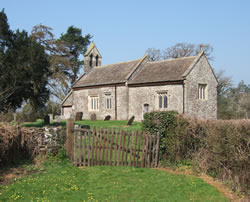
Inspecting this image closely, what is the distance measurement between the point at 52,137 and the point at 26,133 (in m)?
1.03

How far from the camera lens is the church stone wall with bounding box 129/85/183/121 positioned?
85.1 ft

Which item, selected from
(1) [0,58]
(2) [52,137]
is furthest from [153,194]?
(1) [0,58]

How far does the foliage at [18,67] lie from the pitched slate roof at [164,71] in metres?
11.0

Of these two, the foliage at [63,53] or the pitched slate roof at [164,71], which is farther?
the foliage at [63,53]

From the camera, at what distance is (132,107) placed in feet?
96.9

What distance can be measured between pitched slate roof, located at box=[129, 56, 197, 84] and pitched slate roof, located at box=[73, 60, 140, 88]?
1.81m

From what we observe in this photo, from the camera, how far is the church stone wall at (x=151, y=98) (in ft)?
85.1

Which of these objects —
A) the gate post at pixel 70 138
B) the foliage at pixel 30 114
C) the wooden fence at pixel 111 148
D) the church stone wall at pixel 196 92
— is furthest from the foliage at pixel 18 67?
the foliage at pixel 30 114

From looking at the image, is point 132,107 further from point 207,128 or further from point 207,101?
point 207,128

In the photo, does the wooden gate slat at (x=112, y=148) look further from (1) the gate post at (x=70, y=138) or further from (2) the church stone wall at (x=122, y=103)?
(2) the church stone wall at (x=122, y=103)

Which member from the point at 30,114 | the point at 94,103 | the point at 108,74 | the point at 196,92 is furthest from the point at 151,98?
the point at 30,114

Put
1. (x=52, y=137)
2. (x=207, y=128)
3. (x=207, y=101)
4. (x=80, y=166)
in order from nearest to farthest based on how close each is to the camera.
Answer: (x=207, y=128)
(x=80, y=166)
(x=52, y=137)
(x=207, y=101)

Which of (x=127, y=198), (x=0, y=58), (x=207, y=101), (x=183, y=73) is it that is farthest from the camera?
(x=207, y=101)

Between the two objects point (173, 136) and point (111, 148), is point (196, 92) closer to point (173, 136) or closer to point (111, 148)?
point (173, 136)
